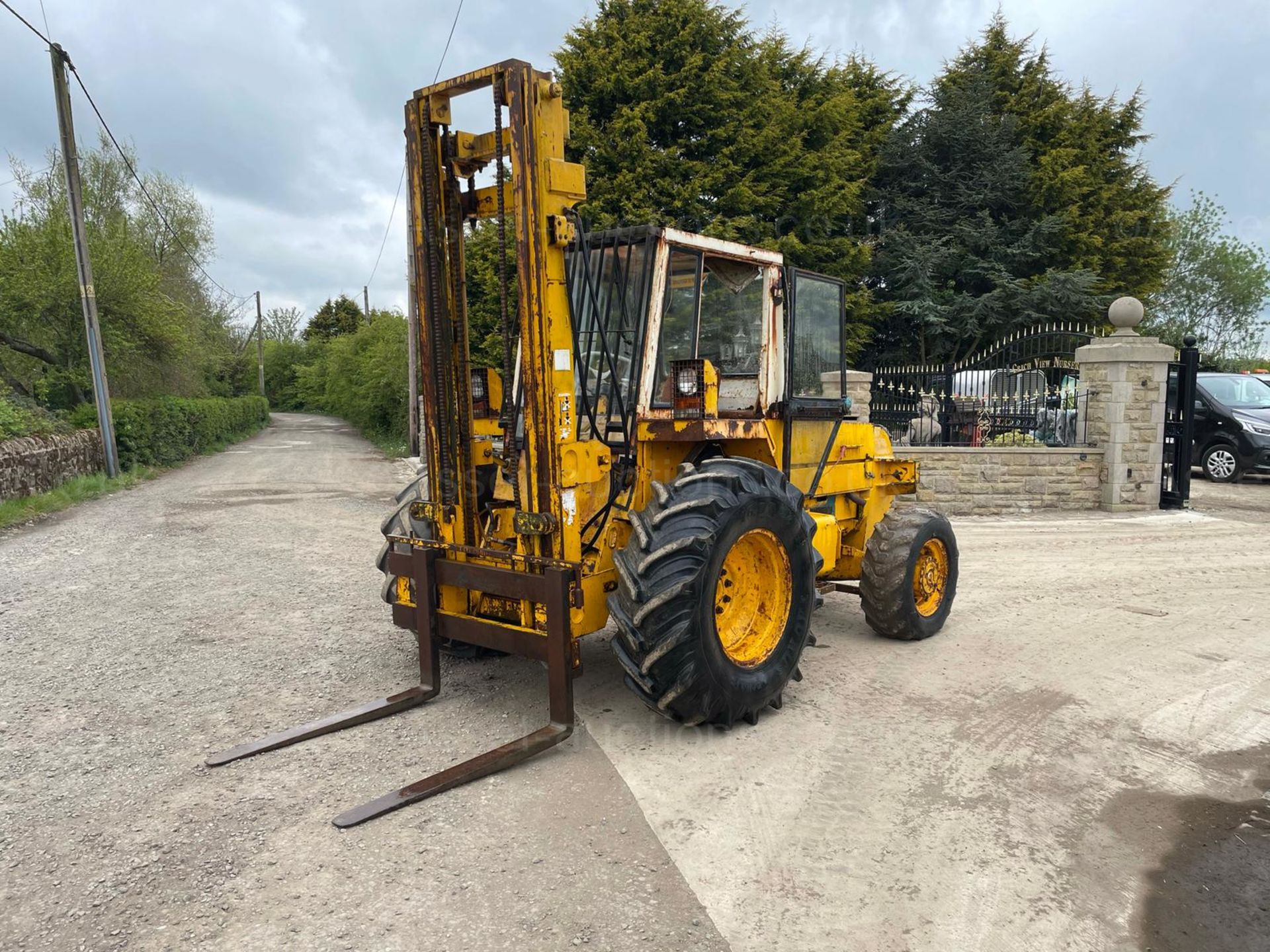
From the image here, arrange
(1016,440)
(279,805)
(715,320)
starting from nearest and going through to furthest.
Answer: (279,805), (715,320), (1016,440)

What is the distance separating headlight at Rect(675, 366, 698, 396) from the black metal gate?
10951 millimetres

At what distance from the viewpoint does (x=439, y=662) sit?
15.6ft

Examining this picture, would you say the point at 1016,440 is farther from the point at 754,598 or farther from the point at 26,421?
the point at 26,421

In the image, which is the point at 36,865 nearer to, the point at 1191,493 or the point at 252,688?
the point at 252,688

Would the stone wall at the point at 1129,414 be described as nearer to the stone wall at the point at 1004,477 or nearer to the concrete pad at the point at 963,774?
the stone wall at the point at 1004,477

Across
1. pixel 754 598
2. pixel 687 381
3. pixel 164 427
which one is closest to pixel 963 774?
pixel 754 598

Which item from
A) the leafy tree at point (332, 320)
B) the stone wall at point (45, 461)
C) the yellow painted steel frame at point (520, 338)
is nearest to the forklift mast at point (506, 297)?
the yellow painted steel frame at point (520, 338)

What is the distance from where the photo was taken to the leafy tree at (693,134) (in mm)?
18891

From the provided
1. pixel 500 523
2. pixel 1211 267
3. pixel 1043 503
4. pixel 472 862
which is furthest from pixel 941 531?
pixel 1211 267

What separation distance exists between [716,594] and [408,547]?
174 centimetres

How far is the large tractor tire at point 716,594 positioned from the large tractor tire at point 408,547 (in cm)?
130

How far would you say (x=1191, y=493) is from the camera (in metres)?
14.5

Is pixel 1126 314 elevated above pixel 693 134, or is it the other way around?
pixel 693 134

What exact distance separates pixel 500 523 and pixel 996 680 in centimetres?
318
